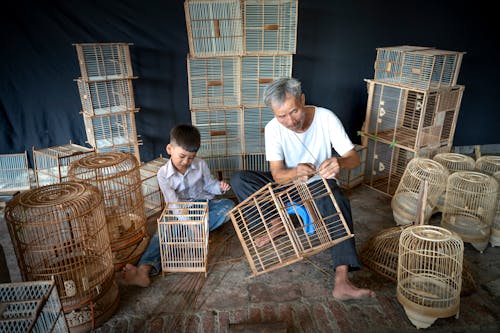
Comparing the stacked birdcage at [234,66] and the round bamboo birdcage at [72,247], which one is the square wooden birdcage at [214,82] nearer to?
the stacked birdcage at [234,66]

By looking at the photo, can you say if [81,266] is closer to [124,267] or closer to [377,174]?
[124,267]

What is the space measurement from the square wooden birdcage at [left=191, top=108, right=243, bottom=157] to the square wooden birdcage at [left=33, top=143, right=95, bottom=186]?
1.09 metres

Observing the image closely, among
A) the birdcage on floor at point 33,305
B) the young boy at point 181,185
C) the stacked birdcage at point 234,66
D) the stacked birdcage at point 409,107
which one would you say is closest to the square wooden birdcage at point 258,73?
the stacked birdcage at point 234,66

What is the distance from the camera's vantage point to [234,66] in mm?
3623

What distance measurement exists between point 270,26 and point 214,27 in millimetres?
527

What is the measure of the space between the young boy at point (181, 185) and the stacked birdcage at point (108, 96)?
1.16m

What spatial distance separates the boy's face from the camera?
9.39 feet

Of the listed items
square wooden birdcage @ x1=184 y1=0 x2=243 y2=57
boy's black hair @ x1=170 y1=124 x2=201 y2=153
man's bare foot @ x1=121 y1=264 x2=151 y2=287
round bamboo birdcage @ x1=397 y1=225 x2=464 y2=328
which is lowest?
man's bare foot @ x1=121 y1=264 x2=151 y2=287

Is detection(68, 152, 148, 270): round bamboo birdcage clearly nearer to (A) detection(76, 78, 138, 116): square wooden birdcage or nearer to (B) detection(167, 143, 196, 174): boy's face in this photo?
(B) detection(167, 143, 196, 174): boy's face

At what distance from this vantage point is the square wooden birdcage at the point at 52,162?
12.2 ft

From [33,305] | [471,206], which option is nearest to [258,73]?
[471,206]

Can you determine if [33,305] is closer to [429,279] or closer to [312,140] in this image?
[312,140]

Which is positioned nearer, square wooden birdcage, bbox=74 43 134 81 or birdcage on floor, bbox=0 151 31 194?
square wooden birdcage, bbox=74 43 134 81

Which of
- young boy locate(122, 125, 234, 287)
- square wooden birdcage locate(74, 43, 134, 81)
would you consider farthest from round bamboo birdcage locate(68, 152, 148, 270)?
square wooden birdcage locate(74, 43, 134, 81)
